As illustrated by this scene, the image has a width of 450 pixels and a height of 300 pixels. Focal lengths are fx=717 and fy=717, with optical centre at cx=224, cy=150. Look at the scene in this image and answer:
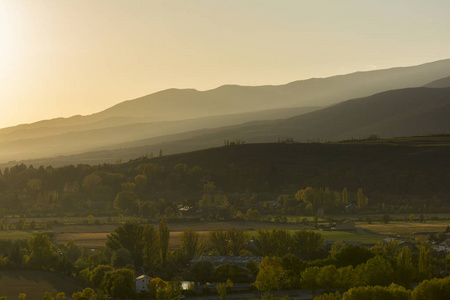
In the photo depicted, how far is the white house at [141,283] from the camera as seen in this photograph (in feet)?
307

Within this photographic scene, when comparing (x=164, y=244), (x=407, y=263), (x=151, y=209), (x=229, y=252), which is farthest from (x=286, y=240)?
(x=151, y=209)

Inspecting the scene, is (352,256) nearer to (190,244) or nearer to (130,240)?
(190,244)

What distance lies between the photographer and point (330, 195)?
191625mm

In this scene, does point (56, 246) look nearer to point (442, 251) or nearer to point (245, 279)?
point (245, 279)

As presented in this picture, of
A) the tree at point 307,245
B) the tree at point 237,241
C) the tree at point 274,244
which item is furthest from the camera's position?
the tree at point 237,241

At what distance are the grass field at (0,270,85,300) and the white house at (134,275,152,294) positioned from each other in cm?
893

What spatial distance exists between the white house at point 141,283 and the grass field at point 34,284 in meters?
8.93

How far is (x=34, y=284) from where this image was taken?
102m

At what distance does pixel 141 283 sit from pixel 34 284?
58.4ft

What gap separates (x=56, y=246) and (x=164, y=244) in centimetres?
2356

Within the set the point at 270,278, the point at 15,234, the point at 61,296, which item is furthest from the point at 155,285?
the point at 15,234

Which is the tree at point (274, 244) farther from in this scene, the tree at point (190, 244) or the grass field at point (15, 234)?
the grass field at point (15, 234)

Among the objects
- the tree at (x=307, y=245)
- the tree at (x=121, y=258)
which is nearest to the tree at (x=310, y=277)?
the tree at (x=307, y=245)

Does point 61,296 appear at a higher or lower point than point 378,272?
lower
